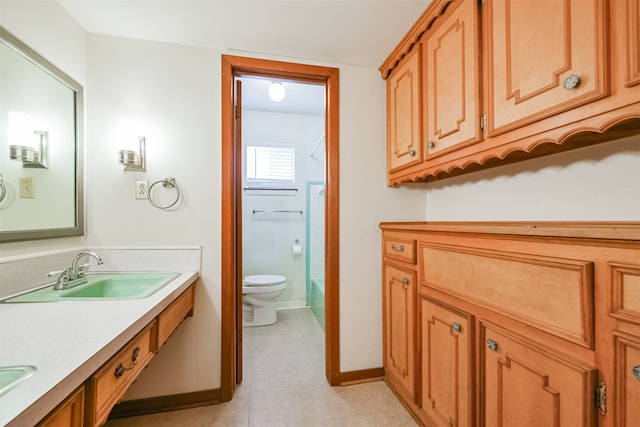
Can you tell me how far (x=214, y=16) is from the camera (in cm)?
134

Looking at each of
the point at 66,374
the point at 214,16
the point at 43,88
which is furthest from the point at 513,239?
the point at 43,88

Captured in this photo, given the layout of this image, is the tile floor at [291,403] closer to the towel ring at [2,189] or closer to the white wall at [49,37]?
the white wall at [49,37]

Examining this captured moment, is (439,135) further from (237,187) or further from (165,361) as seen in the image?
(165,361)

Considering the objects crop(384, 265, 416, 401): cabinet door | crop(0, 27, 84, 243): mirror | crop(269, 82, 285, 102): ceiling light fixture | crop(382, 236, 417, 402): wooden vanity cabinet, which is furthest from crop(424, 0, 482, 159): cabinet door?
crop(0, 27, 84, 243): mirror

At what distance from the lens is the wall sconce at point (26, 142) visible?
1.02m

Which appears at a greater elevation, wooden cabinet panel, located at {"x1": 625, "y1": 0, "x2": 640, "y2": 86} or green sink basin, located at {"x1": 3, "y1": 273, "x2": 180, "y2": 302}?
wooden cabinet panel, located at {"x1": 625, "y1": 0, "x2": 640, "y2": 86}

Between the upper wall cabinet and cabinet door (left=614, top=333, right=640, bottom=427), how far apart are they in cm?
56

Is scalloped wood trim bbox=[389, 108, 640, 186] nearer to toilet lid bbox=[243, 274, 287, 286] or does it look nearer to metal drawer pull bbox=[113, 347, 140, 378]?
metal drawer pull bbox=[113, 347, 140, 378]

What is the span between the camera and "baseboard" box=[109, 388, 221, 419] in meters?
1.43

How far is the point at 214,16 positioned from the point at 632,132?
1.85 metres

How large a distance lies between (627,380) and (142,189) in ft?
6.79

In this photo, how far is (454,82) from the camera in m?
1.20

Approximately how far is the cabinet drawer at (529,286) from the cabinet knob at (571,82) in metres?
0.51

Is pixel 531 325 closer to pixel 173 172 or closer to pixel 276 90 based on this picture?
pixel 173 172
